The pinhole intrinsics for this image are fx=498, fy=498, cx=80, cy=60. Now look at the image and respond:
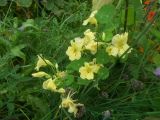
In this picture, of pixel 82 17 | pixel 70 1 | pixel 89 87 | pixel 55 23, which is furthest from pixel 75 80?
pixel 70 1

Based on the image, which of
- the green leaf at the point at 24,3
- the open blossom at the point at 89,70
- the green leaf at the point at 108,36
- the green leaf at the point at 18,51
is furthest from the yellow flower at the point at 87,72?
the green leaf at the point at 24,3

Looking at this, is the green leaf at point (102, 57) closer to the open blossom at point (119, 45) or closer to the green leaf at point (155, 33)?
the open blossom at point (119, 45)

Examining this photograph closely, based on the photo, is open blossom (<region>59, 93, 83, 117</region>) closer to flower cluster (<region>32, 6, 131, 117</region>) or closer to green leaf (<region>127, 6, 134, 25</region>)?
flower cluster (<region>32, 6, 131, 117</region>)

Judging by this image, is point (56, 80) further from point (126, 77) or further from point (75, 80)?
point (126, 77)

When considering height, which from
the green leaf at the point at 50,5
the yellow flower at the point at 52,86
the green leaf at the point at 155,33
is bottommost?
the green leaf at the point at 50,5

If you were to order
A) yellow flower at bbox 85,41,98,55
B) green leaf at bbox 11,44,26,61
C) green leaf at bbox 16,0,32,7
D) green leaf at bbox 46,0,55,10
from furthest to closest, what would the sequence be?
green leaf at bbox 46,0,55,10
green leaf at bbox 16,0,32,7
green leaf at bbox 11,44,26,61
yellow flower at bbox 85,41,98,55

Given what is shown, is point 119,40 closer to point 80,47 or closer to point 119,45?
point 119,45

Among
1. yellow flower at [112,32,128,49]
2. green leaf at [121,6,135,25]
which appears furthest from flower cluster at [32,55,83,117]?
green leaf at [121,6,135,25]
